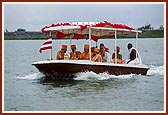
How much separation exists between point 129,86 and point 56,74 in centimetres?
246

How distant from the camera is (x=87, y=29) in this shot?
679 inches

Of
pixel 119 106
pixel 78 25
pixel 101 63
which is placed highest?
pixel 78 25

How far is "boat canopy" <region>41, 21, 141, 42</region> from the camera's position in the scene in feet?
53.9

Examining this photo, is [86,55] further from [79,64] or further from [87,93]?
[87,93]

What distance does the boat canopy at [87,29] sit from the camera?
1642cm

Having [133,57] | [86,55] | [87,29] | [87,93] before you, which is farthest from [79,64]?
[133,57]

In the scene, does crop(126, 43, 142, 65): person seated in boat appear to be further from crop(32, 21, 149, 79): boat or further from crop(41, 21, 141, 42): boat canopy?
crop(41, 21, 141, 42): boat canopy

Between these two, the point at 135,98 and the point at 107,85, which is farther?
the point at 107,85

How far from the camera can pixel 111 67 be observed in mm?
16875

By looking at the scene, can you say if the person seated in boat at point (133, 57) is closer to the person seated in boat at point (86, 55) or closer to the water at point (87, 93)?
the water at point (87, 93)

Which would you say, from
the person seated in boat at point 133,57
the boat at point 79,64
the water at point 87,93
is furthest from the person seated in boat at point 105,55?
the person seated in boat at point 133,57

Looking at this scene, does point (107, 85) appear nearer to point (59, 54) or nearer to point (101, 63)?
point (101, 63)

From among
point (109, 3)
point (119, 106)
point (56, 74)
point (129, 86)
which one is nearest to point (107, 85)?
point (129, 86)

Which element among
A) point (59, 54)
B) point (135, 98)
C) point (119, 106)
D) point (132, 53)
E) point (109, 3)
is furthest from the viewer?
point (132, 53)
